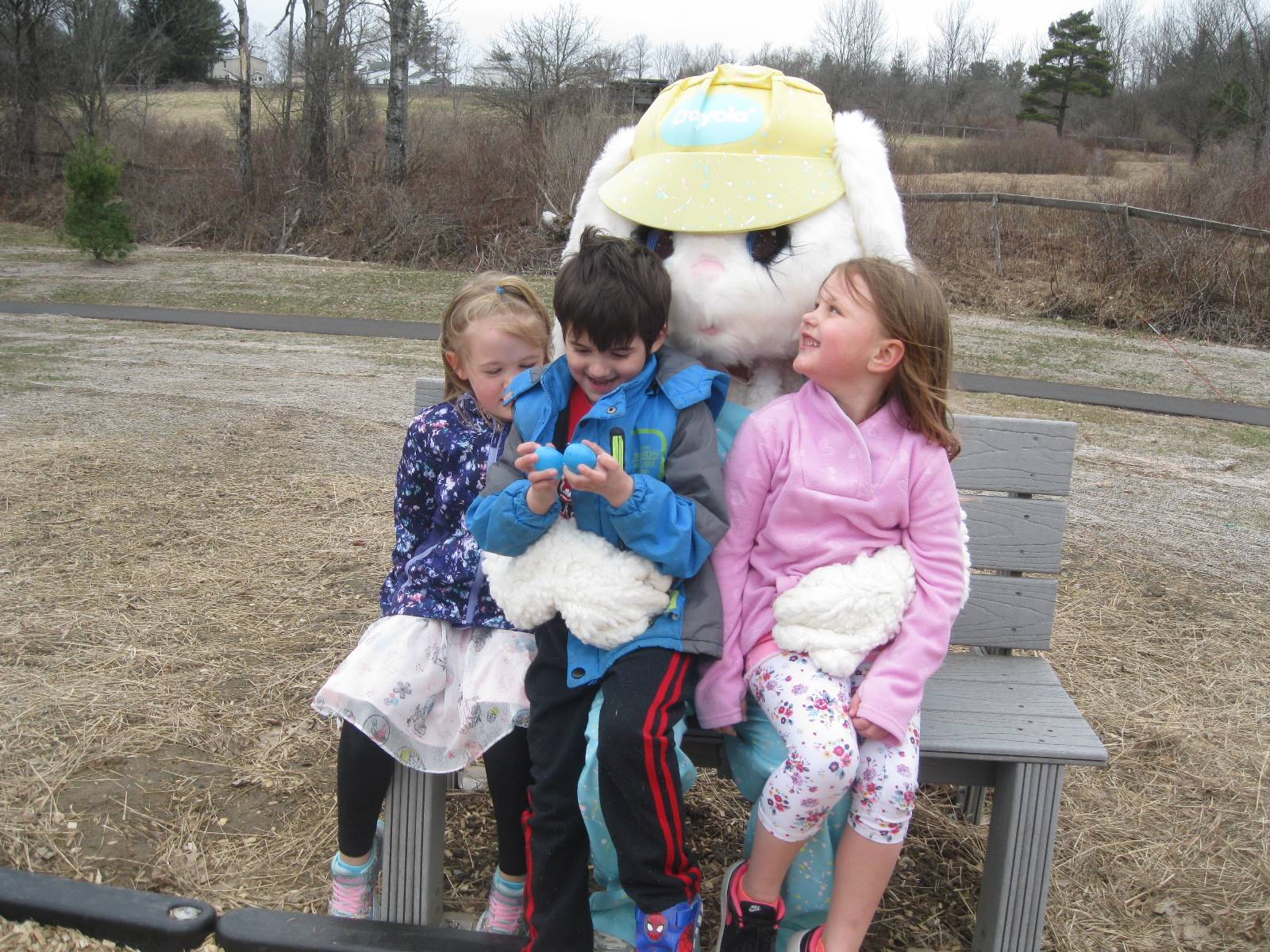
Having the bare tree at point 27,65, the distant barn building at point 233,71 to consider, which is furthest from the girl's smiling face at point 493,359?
the distant barn building at point 233,71

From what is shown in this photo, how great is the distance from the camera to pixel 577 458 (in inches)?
74.3

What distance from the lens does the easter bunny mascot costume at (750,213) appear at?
227 cm

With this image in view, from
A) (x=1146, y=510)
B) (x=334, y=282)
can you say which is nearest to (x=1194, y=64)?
(x=334, y=282)

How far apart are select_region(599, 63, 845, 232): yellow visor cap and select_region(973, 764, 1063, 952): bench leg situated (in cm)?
124

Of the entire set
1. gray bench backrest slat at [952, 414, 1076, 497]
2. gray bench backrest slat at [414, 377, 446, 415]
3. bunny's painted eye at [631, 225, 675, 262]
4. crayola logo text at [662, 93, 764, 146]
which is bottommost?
gray bench backrest slat at [952, 414, 1076, 497]

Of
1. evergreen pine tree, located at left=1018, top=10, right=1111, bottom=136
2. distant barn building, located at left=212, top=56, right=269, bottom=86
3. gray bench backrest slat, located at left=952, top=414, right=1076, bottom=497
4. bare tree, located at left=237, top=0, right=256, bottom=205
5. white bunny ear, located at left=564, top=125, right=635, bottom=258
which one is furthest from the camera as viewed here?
evergreen pine tree, located at left=1018, top=10, right=1111, bottom=136

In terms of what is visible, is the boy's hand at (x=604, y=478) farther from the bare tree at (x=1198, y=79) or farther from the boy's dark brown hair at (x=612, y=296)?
the bare tree at (x=1198, y=79)

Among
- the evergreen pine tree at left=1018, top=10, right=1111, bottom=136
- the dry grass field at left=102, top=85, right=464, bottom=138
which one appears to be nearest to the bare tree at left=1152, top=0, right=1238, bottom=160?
the evergreen pine tree at left=1018, top=10, right=1111, bottom=136

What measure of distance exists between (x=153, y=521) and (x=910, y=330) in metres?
3.75

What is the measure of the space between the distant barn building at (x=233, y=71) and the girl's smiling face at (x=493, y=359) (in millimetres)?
31240

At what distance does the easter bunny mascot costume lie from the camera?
2.27m

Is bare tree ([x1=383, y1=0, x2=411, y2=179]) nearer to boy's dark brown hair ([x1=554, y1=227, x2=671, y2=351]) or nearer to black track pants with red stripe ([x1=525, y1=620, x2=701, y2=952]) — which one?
boy's dark brown hair ([x1=554, y1=227, x2=671, y2=351])

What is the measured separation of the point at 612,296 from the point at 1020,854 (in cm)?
138

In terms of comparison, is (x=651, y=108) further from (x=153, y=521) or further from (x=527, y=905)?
(x=153, y=521)
